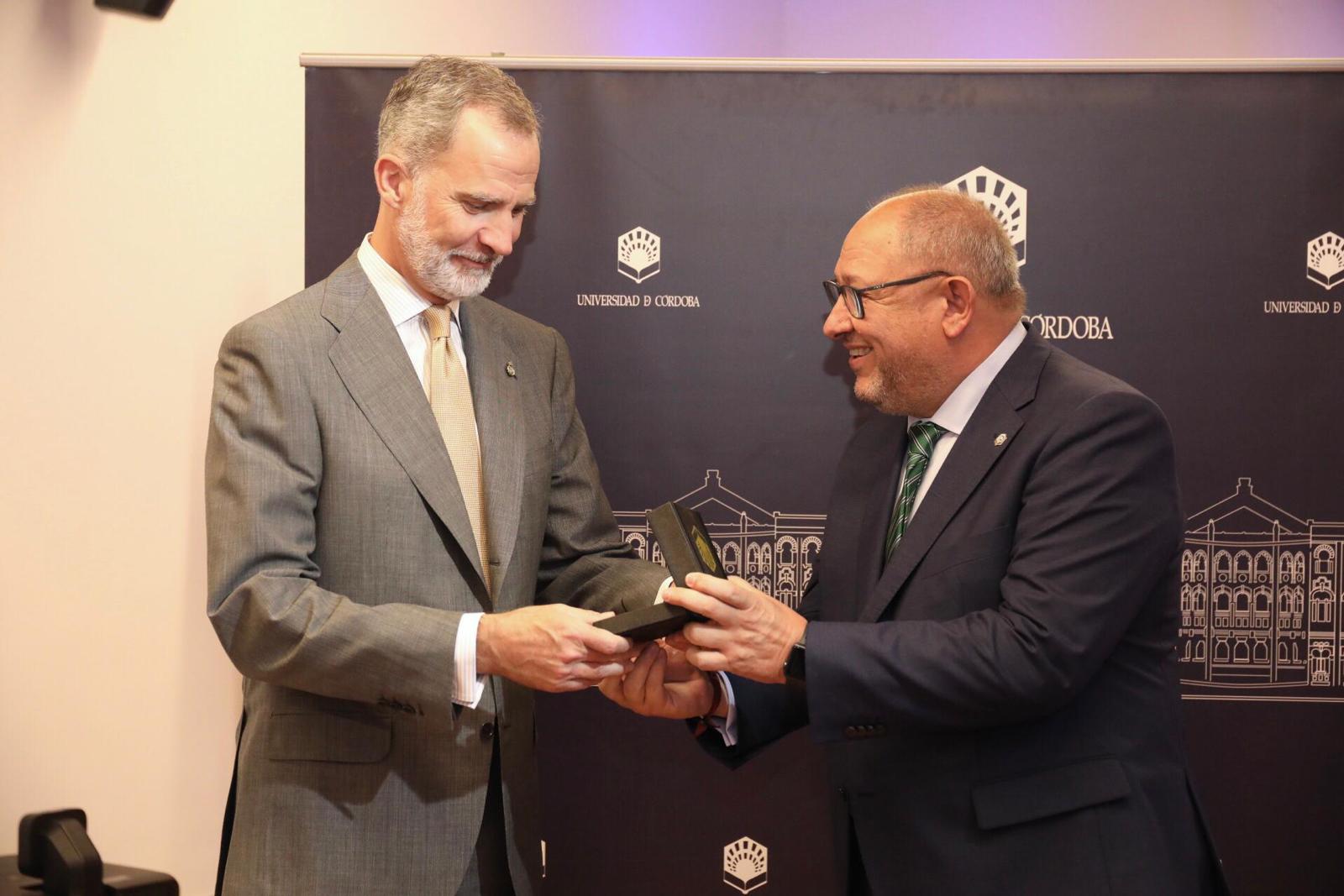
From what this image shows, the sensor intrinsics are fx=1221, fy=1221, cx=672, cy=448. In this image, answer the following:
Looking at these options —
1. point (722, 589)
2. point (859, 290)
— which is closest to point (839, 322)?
point (859, 290)

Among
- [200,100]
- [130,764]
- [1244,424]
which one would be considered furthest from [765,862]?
[200,100]

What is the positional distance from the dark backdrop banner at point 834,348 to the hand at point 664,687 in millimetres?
745

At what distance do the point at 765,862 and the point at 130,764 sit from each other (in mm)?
2088

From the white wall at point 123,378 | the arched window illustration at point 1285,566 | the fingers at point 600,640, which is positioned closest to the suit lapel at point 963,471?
the fingers at point 600,640

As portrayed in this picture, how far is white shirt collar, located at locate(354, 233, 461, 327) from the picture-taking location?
2586 mm

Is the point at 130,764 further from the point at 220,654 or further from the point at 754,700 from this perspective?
the point at 754,700

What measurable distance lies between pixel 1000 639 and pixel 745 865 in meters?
1.53

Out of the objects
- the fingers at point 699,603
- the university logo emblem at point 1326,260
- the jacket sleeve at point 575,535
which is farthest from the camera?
the university logo emblem at point 1326,260

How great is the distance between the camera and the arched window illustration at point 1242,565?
3.44 m

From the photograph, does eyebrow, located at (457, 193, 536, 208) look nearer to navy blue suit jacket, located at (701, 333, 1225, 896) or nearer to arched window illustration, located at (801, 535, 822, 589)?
navy blue suit jacket, located at (701, 333, 1225, 896)

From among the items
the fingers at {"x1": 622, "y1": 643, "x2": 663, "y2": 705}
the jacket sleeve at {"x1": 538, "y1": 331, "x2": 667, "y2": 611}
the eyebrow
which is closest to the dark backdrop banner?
the jacket sleeve at {"x1": 538, "y1": 331, "x2": 667, "y2": 611}

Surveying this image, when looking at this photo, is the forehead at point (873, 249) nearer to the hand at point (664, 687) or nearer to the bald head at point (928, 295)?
the bald head at point (928, 295)

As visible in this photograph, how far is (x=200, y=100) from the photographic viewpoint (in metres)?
3.99

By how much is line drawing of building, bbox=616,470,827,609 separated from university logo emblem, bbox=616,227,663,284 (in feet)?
1.96
